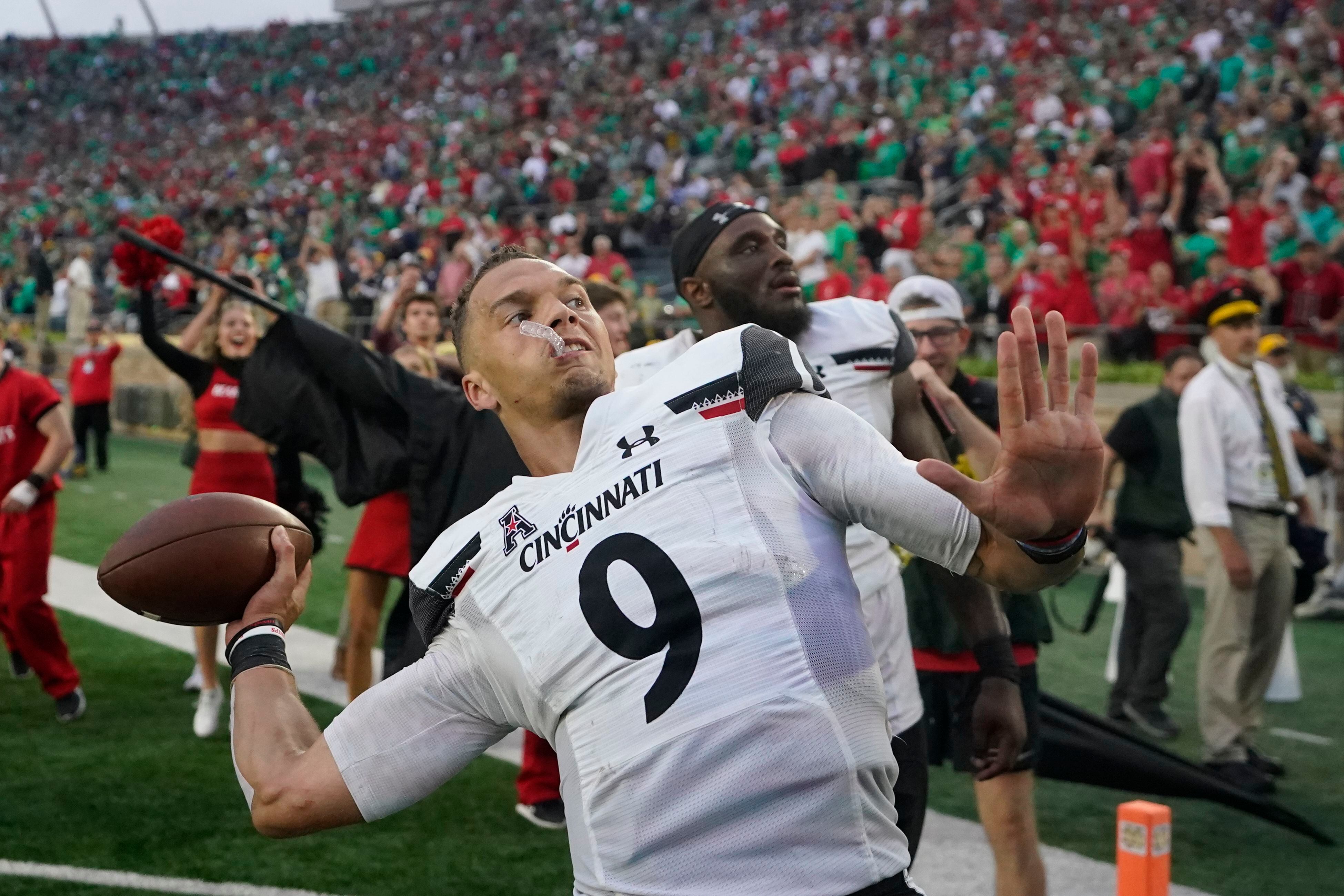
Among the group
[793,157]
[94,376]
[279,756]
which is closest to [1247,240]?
[793,157]

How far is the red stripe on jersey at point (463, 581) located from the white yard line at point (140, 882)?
2.75m

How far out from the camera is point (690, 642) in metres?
1.92

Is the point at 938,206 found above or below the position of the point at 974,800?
above

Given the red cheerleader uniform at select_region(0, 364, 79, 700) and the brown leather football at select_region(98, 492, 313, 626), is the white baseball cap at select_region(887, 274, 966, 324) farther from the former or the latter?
the red cheerleader uniform at select_region(0, 364, 79, 700)

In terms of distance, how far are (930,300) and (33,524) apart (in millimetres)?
4342

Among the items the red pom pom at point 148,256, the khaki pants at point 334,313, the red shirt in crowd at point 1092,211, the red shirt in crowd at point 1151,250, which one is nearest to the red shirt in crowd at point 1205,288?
the red shirt in crowd at point 1151,250

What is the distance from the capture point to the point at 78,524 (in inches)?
491

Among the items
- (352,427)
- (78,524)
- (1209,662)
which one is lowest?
(78,524)

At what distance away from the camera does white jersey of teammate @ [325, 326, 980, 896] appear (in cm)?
187

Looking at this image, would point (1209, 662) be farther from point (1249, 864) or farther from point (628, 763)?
point (628, 763)

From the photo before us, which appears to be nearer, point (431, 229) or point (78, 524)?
point (78, 524)

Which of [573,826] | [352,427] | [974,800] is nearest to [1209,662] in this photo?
[974,800]

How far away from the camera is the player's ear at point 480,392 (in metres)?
2.39

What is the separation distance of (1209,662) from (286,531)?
4.81 meters
